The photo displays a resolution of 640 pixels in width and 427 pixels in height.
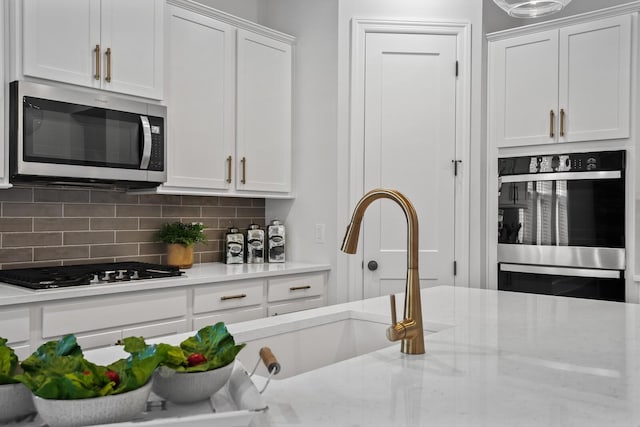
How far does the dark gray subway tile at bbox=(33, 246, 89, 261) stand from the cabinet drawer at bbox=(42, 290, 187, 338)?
0.62 metres

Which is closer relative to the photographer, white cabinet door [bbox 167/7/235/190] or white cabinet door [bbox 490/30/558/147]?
white cabinet door [bbox 167/7/235/190]

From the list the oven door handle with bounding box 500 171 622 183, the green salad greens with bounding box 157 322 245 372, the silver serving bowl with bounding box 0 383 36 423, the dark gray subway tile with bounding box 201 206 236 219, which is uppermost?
the oven door handle with bounding box 500 171 622 183

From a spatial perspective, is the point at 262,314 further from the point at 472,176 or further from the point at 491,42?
the point at 491,42

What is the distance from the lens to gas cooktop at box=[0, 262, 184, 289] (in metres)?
2.35

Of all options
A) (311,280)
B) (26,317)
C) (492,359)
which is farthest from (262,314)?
(492,359)

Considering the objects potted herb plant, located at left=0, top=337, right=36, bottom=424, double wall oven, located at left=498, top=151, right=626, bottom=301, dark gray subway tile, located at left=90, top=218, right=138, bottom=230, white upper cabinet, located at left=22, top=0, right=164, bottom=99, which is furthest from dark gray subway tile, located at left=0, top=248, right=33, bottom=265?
double wall oven, located at left=498, top=151, right=626, bottom=301

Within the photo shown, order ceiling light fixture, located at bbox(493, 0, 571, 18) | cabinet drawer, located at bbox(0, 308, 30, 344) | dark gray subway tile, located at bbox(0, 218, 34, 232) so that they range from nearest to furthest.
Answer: ceiling light fixture, located at bbox(493, 0, 571, 18)
cabinet drawer, located at bbox(0, 308, 30, 344)
dark gray subway tile, located at bbox(0, 218, 34, 232)

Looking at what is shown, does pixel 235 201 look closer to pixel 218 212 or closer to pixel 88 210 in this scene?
pixel 218 212

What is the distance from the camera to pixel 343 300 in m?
3.61

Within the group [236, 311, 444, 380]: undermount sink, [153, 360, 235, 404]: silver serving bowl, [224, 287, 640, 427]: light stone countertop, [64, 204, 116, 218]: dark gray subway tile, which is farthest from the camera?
[64, 204, 116, 218]: dark gray subway tile

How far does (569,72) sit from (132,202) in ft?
8.68

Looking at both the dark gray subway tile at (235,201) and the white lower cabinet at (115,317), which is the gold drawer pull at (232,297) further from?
the dark gray subway tile at (235,201)

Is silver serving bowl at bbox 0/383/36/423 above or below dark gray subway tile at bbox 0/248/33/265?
below

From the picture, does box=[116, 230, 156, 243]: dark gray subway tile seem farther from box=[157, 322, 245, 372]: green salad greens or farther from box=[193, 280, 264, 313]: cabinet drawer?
box=[157, 322, 245, 372]: green salad greens
